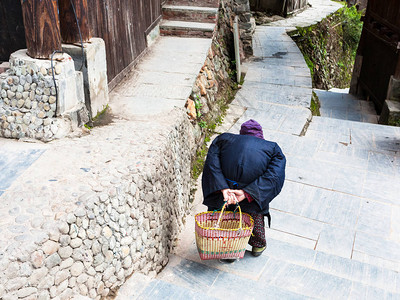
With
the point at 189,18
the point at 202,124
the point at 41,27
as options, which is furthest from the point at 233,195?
the point at 189,18

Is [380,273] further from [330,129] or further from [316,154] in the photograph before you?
[330,129]

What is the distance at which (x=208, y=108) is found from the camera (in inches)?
264

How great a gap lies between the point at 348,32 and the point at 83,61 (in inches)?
607

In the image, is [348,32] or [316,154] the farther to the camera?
[348,32]

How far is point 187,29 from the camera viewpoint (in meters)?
7.60

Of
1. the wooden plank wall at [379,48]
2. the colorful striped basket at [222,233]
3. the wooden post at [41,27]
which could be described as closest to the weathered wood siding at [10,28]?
the wooden post at [41,27]

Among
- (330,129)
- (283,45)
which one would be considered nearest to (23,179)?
(330,129)

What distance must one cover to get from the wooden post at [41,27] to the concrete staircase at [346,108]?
724cm

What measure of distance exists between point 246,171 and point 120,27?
3339 mm

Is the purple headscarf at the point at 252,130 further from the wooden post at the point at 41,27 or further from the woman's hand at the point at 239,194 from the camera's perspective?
the wooden post at the point at 41,27

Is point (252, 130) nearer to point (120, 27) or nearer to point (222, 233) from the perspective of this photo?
point (222, 233)

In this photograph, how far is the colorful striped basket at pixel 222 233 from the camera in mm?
3260

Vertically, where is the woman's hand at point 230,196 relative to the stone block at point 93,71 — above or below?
below

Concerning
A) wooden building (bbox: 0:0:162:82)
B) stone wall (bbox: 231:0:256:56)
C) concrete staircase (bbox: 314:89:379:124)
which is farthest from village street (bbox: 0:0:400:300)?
stone wall (bbox: 231:0:256:56)
